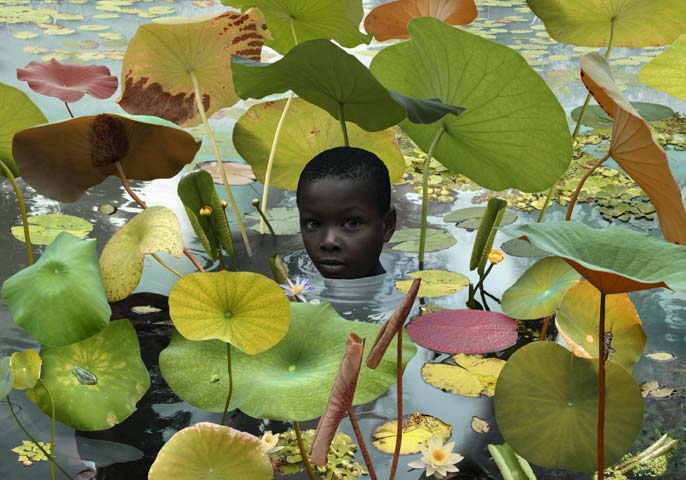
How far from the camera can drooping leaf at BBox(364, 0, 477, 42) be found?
89.5 inches

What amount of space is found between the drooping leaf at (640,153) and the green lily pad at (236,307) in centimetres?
60

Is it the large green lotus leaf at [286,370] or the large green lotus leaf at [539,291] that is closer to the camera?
the large green lotus leaf at [286,370]

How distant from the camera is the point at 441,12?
2.29 meters

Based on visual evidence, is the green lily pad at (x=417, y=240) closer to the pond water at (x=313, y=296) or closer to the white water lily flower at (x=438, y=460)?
the pond water at (x=313, y=296)

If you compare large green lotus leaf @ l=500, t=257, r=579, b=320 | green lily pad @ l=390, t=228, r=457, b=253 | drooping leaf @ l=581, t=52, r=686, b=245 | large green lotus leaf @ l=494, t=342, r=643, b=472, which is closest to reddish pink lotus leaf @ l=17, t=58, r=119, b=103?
green lily pad @ l=390, t=228, r=457, b=253

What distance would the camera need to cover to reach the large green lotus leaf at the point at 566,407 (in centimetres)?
130

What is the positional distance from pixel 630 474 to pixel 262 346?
597 mm

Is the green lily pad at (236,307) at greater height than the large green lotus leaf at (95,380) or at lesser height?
greater

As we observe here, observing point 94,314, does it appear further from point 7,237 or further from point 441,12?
point 441,12

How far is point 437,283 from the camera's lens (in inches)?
76.8

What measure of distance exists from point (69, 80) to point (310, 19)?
2.15ft

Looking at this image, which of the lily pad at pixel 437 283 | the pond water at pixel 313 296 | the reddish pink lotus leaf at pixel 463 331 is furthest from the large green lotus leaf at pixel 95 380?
the lily pad at pixel 437 283

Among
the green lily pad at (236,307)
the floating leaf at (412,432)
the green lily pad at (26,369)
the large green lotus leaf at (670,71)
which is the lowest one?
the floating leaf at (412,432)

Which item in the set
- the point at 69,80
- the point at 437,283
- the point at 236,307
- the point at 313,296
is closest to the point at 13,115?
the point at 69,80
